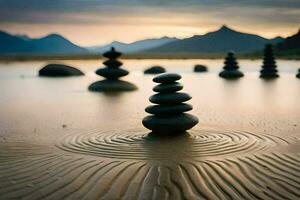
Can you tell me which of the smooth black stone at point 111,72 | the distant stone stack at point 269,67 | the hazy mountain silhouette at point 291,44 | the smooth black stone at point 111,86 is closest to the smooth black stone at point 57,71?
the smooth black stone at point 111,72

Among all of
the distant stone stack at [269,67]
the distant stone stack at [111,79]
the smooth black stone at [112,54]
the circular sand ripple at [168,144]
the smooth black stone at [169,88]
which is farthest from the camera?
the distant stone stack at [269,67]

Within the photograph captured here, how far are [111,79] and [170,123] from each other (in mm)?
15600

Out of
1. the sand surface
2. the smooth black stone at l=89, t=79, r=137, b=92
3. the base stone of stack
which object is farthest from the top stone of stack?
the base stone of stack

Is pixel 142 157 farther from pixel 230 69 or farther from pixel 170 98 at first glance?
pixel 230 69

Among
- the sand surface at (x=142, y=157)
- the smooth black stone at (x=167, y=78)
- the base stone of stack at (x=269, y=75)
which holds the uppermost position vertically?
the base stone of stack at (x=269, y=75)

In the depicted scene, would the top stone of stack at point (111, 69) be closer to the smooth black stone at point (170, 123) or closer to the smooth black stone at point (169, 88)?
the smooth black stone at point (169, 88)

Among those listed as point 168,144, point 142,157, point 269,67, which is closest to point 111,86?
point 168,144

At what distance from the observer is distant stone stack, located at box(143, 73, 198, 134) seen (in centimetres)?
1052

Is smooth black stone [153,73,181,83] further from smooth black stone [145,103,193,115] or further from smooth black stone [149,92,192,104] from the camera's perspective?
smooth black stone [145,103,193,115]

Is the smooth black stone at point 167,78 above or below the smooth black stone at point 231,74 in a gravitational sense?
below

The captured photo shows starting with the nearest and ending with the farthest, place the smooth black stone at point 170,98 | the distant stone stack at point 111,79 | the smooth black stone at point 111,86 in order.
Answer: the smooth black stone at point 170,98 < the smooth black stone at point 111,86 < the distant stone stack at point 111,79

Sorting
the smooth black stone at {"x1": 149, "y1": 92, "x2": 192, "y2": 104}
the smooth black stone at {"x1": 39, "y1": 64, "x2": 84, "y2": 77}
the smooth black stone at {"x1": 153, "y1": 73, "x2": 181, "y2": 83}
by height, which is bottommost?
the smooth black stone at {"x1": 149, "y1": 92, "x2": 192, "y2": 104}

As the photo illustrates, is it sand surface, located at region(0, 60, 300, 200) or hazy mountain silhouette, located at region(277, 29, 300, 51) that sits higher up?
hazy mountain silhouette, located at region(277, 29, 300, 51)

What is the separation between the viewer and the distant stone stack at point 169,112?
10.5 metres
